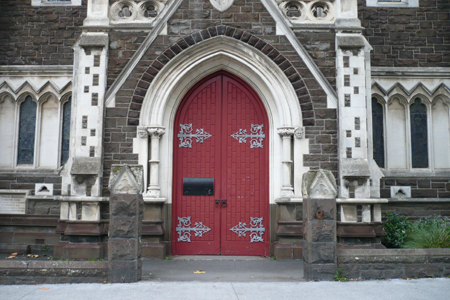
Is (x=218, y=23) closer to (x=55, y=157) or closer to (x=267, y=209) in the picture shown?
(x=267, y=209)

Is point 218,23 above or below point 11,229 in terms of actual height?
above

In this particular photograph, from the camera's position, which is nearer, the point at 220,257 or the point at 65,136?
the point at 220,257

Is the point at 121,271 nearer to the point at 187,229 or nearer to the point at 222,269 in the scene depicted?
the point at 222,269

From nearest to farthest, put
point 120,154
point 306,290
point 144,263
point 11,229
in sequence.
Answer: point 306,290 → point 144,263 → point 120,154 → point 11,229

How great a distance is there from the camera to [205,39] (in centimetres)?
830

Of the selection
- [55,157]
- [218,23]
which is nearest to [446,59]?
[218,23]

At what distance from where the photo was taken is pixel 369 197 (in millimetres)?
7840

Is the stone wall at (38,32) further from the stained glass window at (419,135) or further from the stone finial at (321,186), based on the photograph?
the stained glass window at (419,135)

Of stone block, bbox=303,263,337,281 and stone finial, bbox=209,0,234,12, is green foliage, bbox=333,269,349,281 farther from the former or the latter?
stone finial, bbox=209,0,234,12

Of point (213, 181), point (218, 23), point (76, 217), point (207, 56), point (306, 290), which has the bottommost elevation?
point (306, 290)

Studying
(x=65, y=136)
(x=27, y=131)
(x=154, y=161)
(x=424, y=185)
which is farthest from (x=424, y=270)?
(x=27, y=131)

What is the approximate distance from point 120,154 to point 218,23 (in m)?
3.21

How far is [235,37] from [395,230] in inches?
198

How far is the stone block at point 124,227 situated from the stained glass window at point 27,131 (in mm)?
4644
